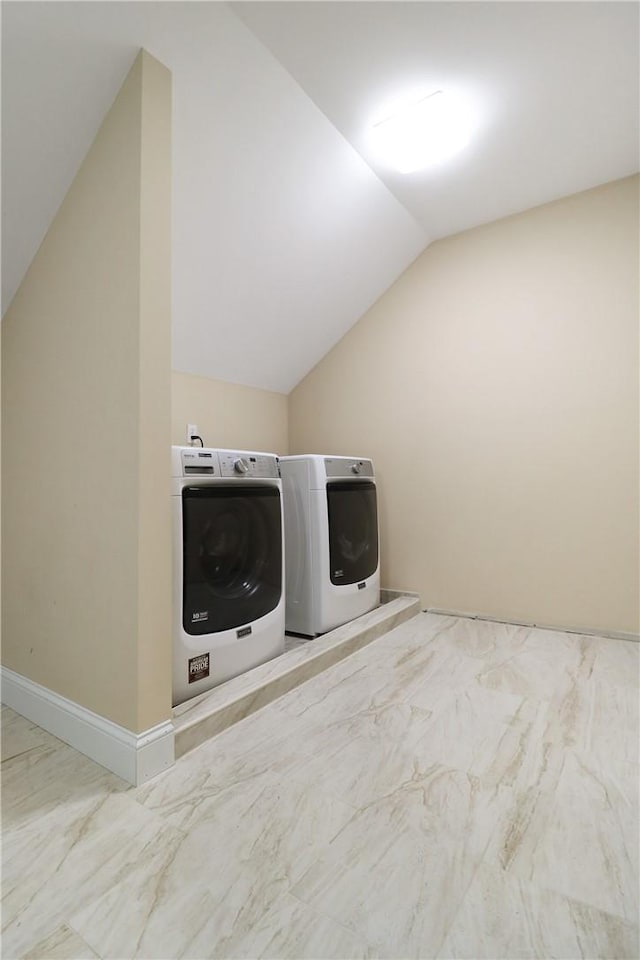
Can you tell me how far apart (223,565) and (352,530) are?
0.96 meters

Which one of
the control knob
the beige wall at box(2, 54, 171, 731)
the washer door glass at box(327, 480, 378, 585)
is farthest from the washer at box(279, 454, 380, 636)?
the beige wall at box(2, 54, 171, 731)

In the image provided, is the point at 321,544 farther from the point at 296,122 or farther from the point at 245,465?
the point at 296,122

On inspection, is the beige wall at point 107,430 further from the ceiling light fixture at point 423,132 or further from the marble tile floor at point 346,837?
the ceiling light fixture at point 423,132

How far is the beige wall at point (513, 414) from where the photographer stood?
2.35 metres

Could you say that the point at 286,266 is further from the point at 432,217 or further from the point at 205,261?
the point at 432,217

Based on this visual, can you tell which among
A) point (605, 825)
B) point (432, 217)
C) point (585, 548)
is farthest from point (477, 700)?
point (432, 217)

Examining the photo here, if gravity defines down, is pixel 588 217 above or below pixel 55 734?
above

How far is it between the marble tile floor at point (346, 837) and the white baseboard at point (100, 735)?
0.12 feet

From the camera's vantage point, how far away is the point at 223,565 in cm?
177

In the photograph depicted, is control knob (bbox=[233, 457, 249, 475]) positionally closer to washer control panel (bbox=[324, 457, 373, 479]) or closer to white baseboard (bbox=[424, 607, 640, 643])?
washer control panel (bbox=[324, 457, 373, 479])

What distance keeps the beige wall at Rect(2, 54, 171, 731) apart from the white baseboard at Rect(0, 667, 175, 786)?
A: 0.04 metres

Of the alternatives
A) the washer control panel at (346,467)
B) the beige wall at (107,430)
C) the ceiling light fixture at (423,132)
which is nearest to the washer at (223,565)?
the beige wall at (107,430)

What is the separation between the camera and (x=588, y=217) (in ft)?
7.98

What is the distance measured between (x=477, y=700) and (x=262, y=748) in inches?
31.9
